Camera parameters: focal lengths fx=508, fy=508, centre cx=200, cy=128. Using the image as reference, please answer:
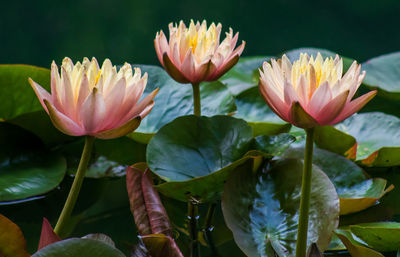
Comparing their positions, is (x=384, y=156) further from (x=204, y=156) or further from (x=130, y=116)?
(x=130, y=116)

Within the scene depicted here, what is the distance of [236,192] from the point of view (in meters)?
0.72

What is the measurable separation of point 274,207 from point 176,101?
14.1 inches

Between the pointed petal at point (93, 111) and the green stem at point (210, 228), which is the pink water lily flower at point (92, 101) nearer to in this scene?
the pointed petal at point (93, 111)

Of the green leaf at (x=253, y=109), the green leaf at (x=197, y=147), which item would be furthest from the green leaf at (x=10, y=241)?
the green leaf at (x=253, y=109)

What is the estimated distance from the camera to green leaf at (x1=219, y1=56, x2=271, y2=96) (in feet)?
3.76

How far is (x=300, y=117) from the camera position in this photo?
0.54 meters

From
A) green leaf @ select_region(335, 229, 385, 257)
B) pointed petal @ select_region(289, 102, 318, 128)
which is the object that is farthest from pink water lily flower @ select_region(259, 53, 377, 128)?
green leaf @ select_region(335, 229, 385, 257)

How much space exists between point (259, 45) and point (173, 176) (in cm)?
115

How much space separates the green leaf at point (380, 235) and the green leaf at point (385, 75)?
580 mm

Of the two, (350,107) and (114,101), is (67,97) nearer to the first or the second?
(114,101)

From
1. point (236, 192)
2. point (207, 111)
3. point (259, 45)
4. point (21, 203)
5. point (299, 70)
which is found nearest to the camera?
point (299, 70)

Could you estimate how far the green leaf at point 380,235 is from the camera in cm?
64

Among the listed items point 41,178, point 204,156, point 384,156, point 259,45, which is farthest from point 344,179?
point 259,45

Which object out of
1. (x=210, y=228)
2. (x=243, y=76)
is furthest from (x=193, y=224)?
(x=243, y=76)
